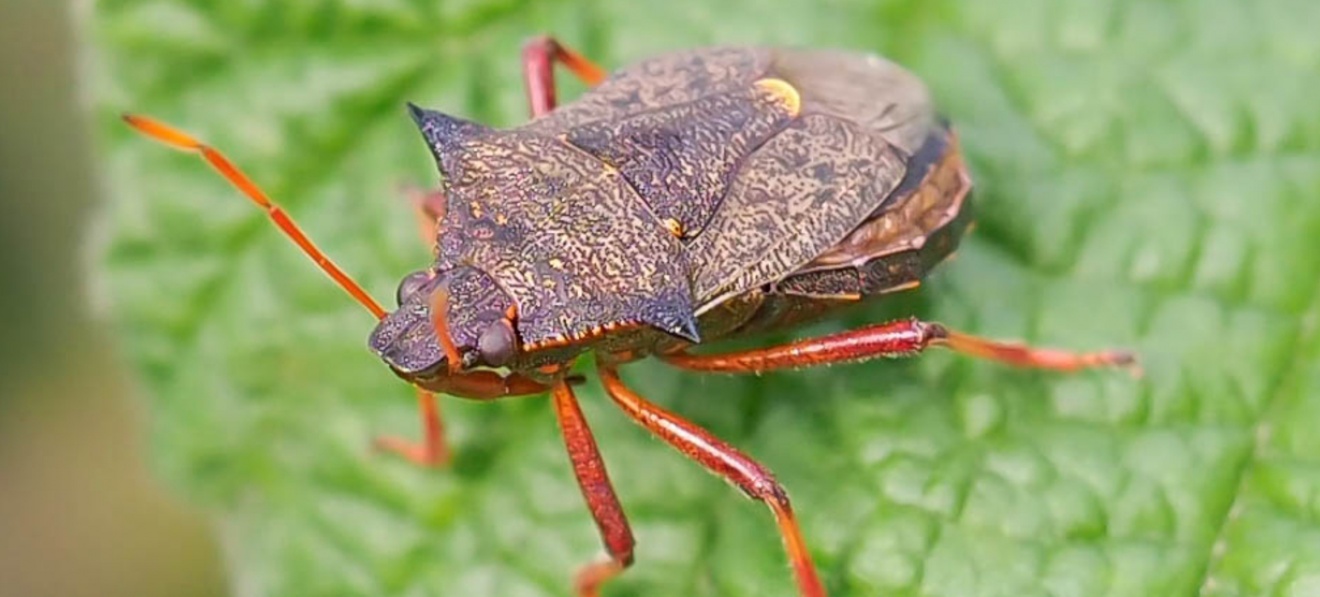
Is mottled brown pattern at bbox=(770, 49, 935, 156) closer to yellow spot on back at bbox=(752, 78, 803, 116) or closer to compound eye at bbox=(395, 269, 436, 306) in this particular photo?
yellow spot on back at bbox=(752, 78, 803, 116)

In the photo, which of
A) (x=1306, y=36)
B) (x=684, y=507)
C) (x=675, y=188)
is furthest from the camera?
(x=1306, y=36)

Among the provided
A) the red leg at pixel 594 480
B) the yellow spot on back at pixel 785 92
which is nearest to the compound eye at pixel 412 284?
the red leg at pixel 594 480

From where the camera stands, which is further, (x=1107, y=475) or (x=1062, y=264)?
(x=1062, y=264)

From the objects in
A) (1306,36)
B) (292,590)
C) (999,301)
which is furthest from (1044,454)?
(292,590)

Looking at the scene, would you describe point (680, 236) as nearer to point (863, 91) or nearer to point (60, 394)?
point (863, 91)

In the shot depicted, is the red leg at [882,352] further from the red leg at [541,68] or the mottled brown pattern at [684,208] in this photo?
the red leg at [541,68]

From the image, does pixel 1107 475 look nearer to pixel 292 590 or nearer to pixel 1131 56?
A: pixel 1131 56

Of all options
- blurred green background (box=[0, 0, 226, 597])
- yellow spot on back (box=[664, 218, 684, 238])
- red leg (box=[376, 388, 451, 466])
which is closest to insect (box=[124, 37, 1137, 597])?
yellow spot on back (box=[664, 218, 684, 238])
